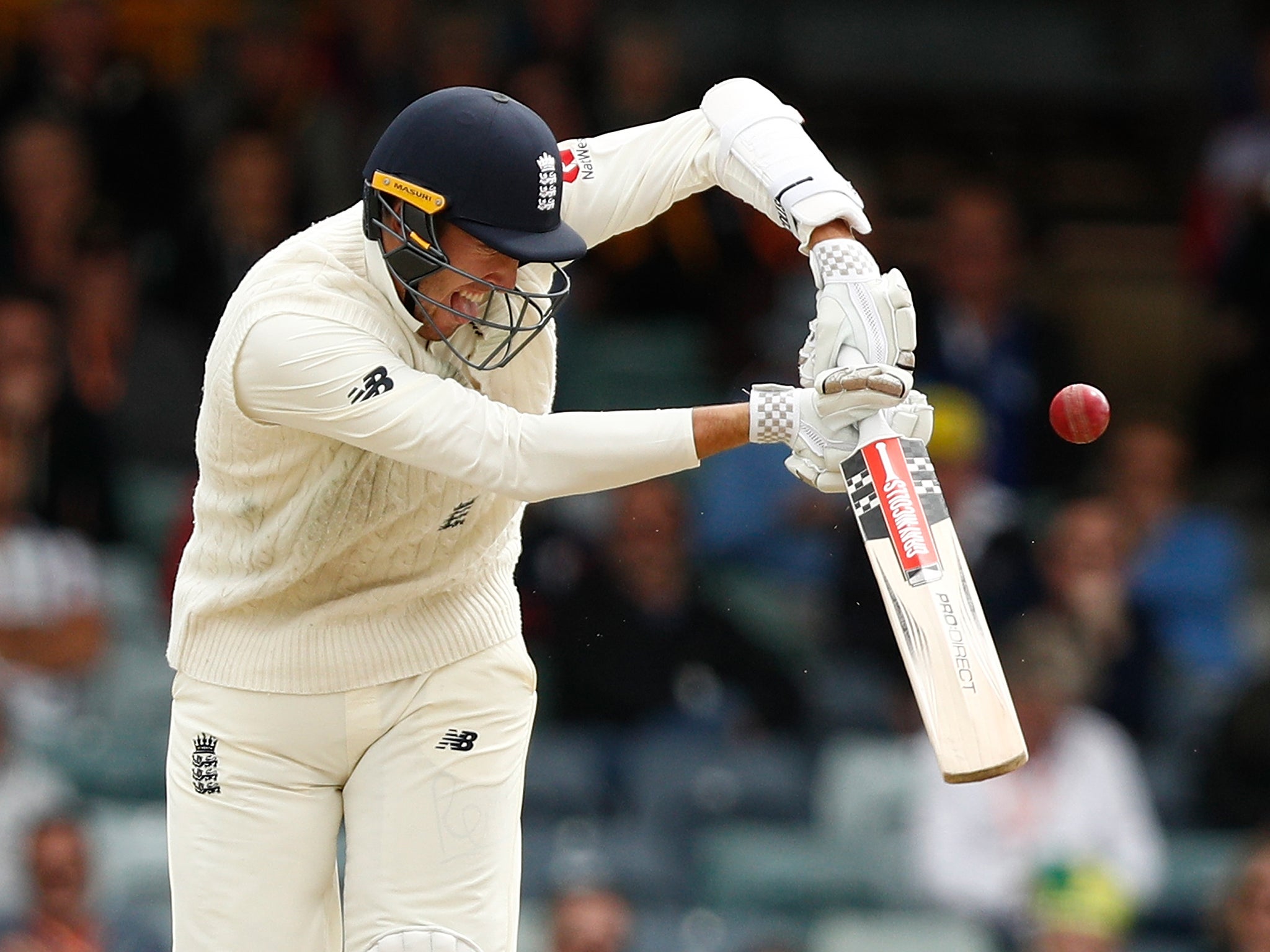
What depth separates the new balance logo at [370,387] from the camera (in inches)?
125

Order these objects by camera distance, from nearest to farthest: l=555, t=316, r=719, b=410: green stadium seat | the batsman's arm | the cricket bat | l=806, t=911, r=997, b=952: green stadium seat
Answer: the cricket bat, the batsman's arm, l=806, t=911, r=997, b=952: green stadium seat, l=555, t=316, r=719, b=410: green stadium seat

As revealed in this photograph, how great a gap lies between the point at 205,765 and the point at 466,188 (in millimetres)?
1020

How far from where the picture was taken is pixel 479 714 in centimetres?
354

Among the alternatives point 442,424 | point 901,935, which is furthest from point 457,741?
point 901,935

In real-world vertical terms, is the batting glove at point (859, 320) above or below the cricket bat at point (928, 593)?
above

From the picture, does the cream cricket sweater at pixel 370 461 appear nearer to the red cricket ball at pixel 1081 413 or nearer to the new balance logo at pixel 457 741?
the new balance logo at pixel 457 741

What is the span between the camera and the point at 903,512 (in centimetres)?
323

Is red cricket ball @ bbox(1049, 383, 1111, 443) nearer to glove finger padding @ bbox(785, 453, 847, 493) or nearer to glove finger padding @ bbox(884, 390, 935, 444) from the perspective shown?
glove finger padding @ bbox(884, 390, 935, 444)

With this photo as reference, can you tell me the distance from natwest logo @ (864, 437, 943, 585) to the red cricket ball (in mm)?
380

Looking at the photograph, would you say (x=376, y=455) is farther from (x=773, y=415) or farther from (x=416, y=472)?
(x=773, y=415)

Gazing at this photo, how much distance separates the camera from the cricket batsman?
3205mm

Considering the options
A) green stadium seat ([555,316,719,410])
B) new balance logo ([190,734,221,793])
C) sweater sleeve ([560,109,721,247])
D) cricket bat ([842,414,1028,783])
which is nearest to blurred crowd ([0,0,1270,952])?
green stadium seat ([555,316,719,410])

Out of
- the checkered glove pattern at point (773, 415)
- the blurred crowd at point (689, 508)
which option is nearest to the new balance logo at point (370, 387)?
the checkered glove pattern at point (773, 415)

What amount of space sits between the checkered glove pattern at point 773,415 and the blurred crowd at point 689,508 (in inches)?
104
